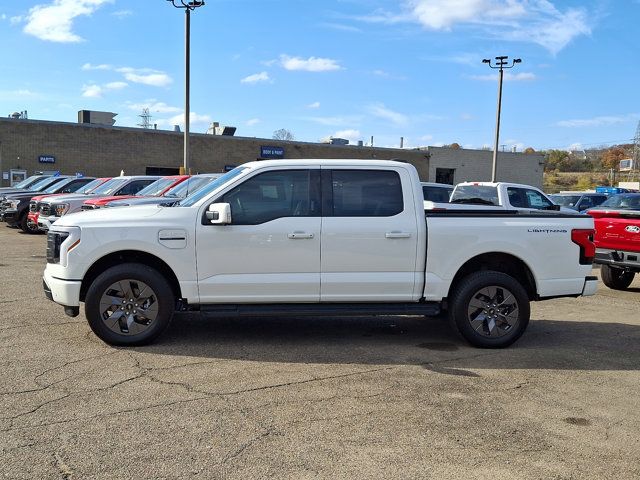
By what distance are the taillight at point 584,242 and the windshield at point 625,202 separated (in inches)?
270

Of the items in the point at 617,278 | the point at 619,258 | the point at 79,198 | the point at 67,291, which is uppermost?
the point at 79,198

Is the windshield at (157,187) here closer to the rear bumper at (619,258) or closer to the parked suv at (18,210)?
the parked suv at (18,210)

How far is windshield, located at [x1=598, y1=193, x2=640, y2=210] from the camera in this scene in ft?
41.4

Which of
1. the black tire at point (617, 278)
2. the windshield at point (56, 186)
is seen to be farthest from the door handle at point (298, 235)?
the windshield at point (56, 186)

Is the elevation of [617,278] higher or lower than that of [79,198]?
lower

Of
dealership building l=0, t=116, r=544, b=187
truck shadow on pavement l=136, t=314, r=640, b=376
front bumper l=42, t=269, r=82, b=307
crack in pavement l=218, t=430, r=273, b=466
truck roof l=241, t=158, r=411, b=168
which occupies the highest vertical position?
dealership building l=0, t=116, r=544, b=187

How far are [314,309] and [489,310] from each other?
1.91 meters

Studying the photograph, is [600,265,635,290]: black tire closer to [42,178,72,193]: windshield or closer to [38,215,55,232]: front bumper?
[38,215,55,232]: front bumper

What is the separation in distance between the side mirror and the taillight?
3763mm

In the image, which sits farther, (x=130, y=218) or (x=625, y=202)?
(x=625, y=202)

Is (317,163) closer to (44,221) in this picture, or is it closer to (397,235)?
(397,235)

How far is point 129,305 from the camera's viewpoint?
6.07 metres

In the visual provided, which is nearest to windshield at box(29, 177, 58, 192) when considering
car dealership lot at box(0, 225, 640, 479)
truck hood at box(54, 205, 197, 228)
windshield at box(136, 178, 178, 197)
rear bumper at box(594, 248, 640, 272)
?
windshield at box(136, 178, 178, 197)

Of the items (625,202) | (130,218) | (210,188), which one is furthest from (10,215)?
(625,202)
